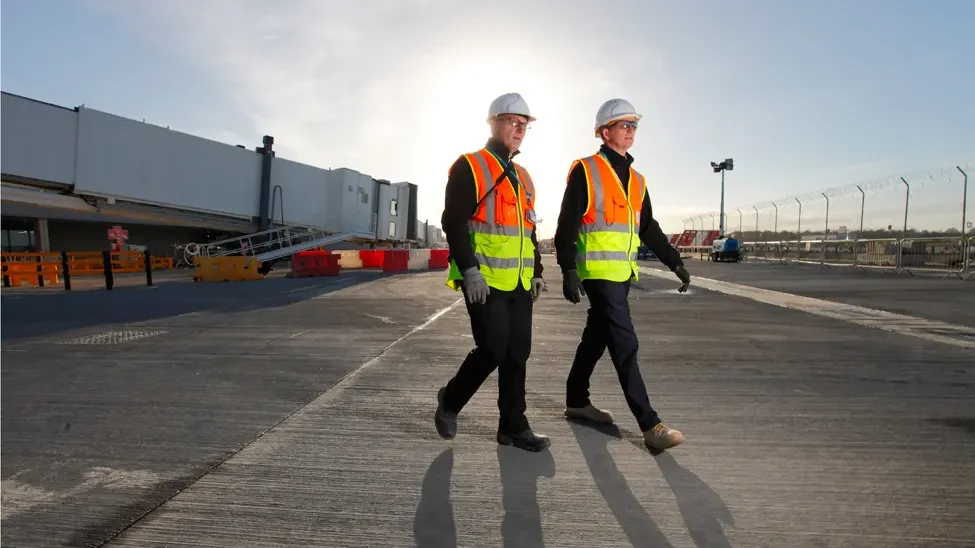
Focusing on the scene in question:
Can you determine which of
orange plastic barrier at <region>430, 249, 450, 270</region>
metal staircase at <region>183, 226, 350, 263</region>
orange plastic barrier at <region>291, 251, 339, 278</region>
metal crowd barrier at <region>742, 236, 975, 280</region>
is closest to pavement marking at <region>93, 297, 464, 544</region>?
orange plastic barrier at <region>291, 251, 339, 278</region>

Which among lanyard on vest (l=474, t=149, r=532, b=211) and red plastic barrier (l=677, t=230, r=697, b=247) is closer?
lanyard on vest (l=474, t=149, r=532, b=211)

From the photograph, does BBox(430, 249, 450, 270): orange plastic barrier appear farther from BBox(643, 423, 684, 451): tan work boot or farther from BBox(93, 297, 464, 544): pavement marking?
BBox(643, 423, 684, 451): tan work boot

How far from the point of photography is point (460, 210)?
256 centimetres

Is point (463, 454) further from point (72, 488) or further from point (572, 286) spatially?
point (72, 488)

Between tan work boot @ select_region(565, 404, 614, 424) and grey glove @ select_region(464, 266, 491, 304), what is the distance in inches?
42.8

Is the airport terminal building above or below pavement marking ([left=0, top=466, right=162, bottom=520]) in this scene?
above

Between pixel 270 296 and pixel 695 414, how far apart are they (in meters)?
10.1

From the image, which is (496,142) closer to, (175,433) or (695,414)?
(695,414)

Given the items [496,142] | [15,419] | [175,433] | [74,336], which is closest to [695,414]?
[496,142]

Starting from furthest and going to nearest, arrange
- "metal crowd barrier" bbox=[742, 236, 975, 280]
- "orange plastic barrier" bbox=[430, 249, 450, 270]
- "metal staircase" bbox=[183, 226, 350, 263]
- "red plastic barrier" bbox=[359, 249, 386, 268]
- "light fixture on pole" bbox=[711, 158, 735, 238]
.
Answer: "light fixture on pole" bbox=[711, 158, 735, 238]
"orange plastic barrier" bbox=[430, 249, 450, 270]
"red plastic barrier" bbox=[359, 249, 386, 268]
"metal staircase" bbox=[183, 226, 350, 263]
"metal crowd barrier" bbox=[742, 236, 975, 280]

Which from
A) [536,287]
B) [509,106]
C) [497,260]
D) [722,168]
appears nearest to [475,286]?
[497,260]

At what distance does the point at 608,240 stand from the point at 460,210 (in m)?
0.85

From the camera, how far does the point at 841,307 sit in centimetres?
885

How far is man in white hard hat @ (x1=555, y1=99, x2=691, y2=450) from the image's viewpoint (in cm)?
276
